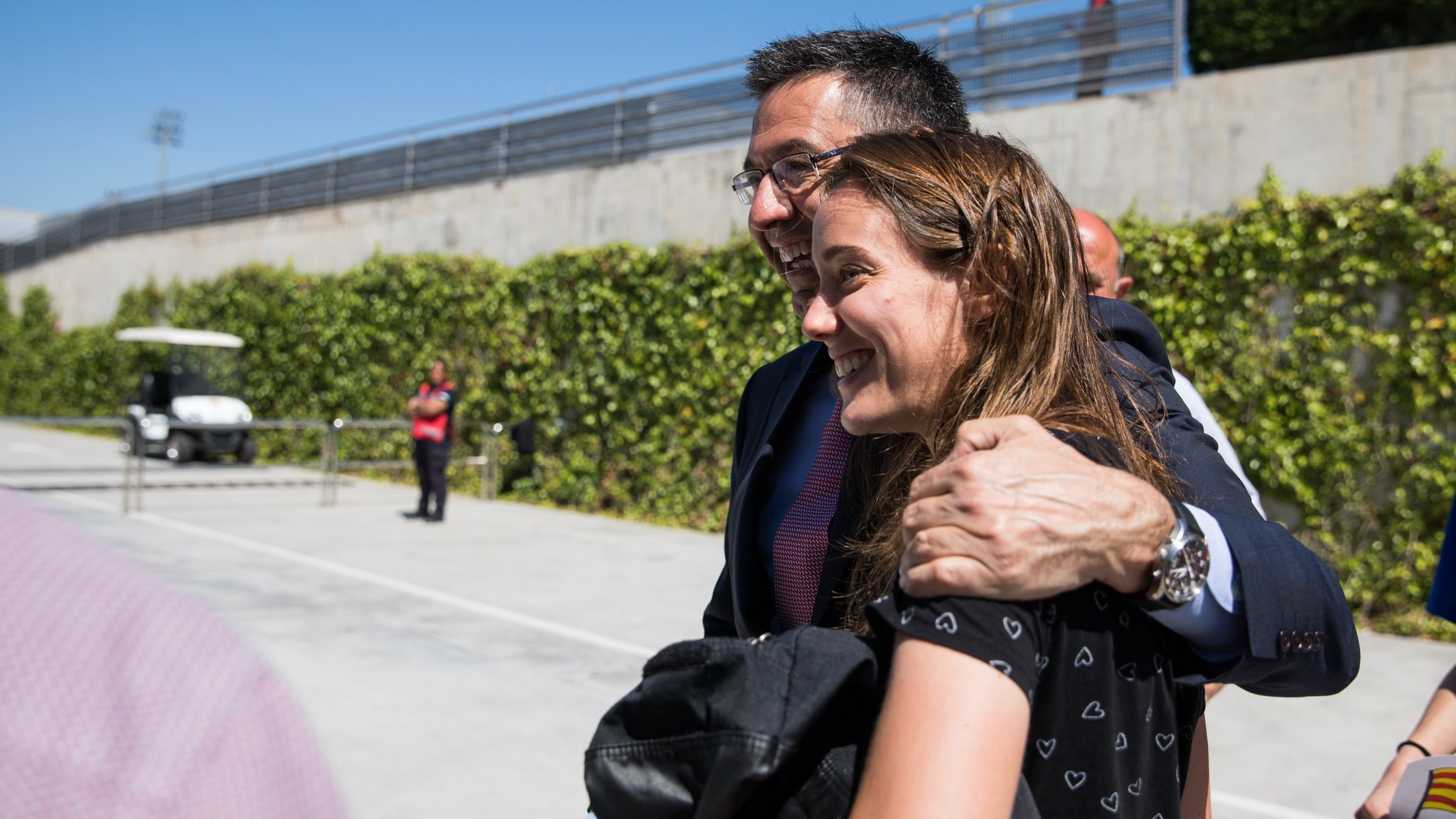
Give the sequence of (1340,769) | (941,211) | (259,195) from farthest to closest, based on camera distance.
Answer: (259,195)
(1340,769)
(941,211)

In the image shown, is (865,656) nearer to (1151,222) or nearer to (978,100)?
(1151,222)

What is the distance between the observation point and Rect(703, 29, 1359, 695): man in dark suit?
104 centimetres

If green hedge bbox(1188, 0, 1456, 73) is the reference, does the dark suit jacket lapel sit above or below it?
below

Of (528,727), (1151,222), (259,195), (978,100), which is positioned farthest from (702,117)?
(259,195)

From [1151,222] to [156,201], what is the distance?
23149 mm

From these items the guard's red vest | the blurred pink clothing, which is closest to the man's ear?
the blurred pink clothing

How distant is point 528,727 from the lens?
16.4 feet

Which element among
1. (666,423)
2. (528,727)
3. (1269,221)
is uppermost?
(1269,221)

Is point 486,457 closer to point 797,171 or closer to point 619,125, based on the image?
point 619,125

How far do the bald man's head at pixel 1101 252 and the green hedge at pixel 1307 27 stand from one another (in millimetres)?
11458

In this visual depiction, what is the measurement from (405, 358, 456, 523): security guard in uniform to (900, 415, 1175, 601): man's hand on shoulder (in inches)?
417

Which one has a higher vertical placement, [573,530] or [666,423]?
[666,423]

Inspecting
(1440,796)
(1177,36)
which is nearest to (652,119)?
(1177,36)

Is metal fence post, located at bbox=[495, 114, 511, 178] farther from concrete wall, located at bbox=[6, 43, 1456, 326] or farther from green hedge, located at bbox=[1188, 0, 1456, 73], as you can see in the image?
green hedge, located at bbox=[1188, 0, 1456, 73]
